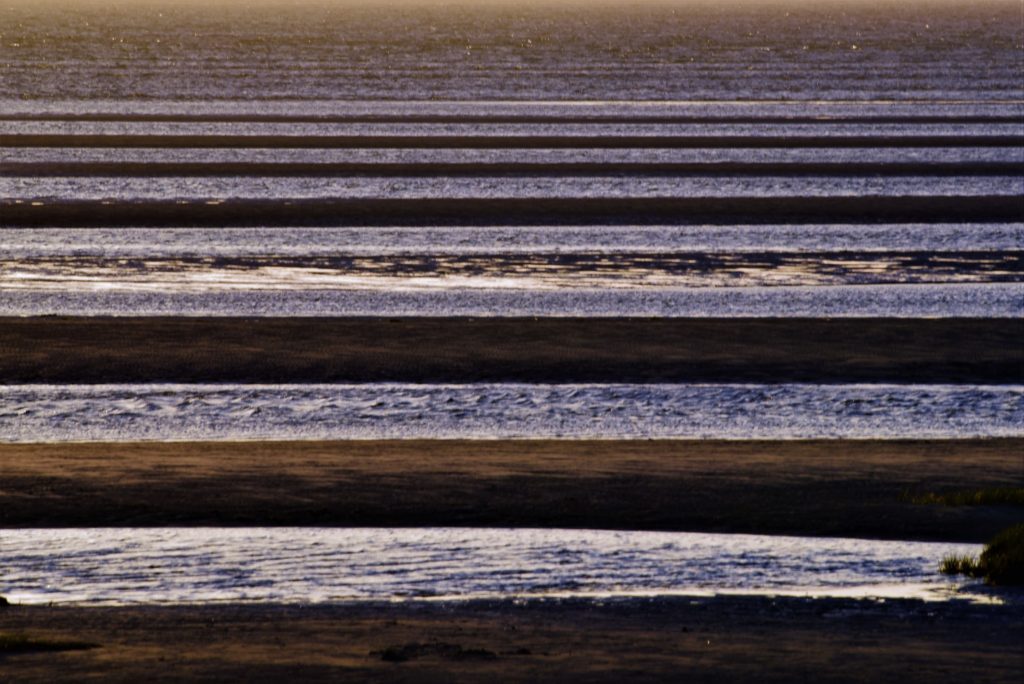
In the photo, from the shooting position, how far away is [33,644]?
738 centimetres

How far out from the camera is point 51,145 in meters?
32.7

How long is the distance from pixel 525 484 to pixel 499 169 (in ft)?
61.5

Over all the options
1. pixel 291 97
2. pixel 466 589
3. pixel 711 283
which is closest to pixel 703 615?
pixel 466 589

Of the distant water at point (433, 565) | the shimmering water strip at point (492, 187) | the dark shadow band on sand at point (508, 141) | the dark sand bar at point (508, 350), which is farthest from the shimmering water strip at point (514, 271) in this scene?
the dark shadow band on sand at point (508, 141)

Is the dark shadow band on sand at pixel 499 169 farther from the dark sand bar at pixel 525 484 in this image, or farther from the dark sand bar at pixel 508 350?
the dark sand bar at pixel 525 484

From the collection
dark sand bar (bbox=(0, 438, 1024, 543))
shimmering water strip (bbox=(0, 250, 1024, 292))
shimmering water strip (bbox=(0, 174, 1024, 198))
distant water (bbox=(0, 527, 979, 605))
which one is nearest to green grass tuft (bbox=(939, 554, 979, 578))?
distant water (bbox=(0, 527, 979, 605))

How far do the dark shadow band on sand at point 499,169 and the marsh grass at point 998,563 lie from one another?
19745 millimetres

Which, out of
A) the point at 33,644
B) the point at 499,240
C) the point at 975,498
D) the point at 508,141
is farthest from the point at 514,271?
the point at 508,141

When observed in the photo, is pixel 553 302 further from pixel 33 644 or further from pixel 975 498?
pixel 33 644

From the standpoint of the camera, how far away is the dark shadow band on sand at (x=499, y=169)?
2861cm

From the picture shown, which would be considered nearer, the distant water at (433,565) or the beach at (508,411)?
the beach at (508,411)

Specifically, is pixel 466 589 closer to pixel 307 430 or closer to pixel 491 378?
pixel 307 430

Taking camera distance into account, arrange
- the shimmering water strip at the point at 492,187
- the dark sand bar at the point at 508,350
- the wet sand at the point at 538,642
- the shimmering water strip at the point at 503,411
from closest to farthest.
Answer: the wet sand at the point at 538,642 < the shimmering water strip at the point at 503,411 < the dark sand bar at the point at 508,350 < the shimmering water strip at the point at 492,187

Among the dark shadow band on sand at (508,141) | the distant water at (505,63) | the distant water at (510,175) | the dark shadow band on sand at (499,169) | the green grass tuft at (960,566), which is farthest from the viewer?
the distant water at (505,63)
